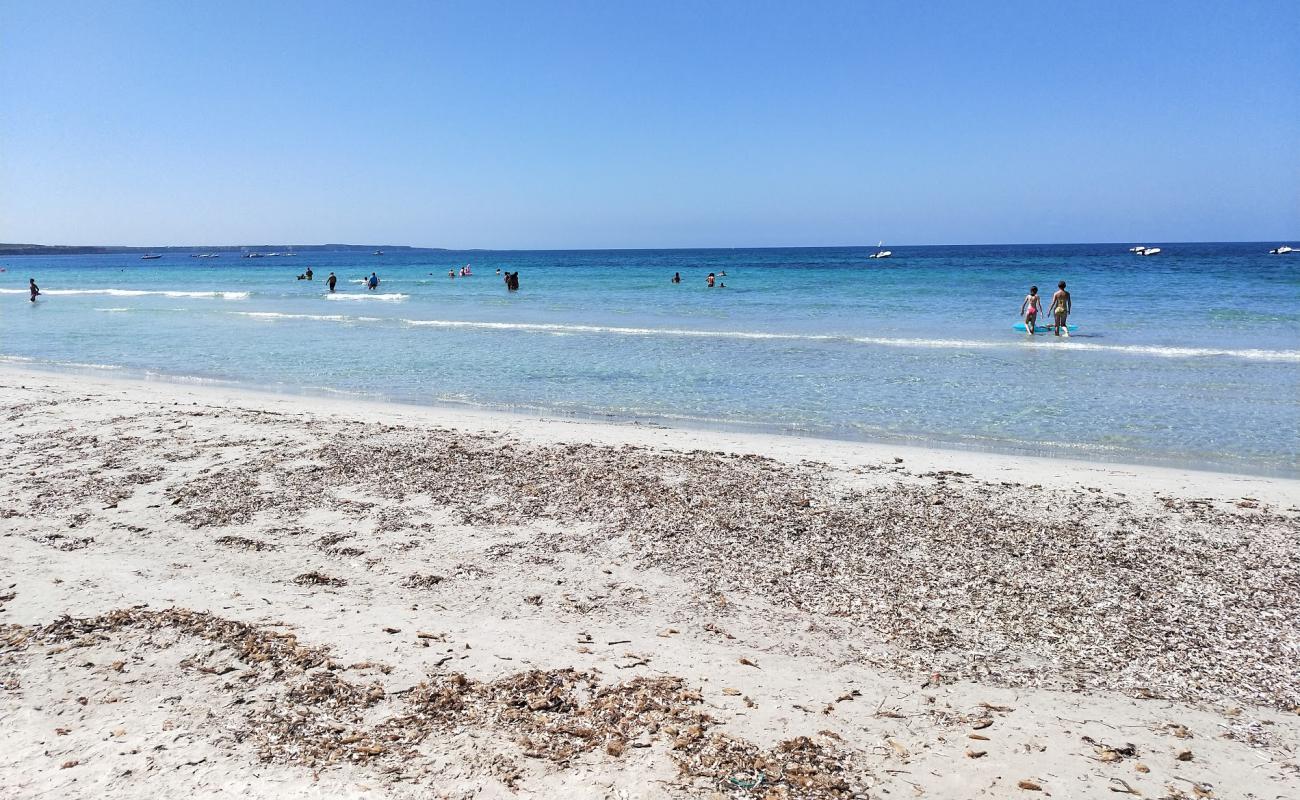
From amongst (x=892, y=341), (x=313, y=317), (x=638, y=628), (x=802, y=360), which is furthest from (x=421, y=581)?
(x=313, y=317)

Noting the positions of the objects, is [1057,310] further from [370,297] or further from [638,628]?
[370,297]

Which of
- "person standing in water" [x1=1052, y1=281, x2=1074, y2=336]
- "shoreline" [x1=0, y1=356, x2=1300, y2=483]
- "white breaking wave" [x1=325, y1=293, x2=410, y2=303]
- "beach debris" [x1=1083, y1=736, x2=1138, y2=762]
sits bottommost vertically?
"beach debris" [x1=1083, y1=736, x2=1138, y2=762]

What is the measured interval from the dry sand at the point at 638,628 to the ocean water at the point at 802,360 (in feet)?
8.89

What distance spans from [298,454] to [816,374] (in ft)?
34.8

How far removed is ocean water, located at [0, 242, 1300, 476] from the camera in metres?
12.1

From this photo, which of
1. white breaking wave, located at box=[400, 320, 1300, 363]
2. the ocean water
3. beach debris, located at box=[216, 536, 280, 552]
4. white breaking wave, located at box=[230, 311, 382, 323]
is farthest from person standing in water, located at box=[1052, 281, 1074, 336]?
white breaking wave, located at box=[230, 311, 382, 323]

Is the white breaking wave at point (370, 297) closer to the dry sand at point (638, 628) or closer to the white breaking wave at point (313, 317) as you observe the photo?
the white breaking wave at point (313, 317)

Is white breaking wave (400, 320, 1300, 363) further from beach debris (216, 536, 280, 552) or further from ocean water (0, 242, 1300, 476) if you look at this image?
beach debris (216, 536, 280, 552)

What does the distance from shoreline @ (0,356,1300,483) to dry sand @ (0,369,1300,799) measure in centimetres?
Result: 50

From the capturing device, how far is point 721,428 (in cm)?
1217

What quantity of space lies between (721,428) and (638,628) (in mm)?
7036

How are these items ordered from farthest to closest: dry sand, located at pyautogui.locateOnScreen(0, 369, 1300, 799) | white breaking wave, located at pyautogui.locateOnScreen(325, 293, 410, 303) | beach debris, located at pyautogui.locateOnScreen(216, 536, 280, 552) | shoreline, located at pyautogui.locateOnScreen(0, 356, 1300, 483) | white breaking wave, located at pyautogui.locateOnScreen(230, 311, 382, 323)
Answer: white breaking wave, located at pyautogui.locateOnScreen(325, 293, 410, 303)
white breaking wave, located at pyautogui.locateOnScreen(230, 311, 382, 323)
shoreline, located at pyautogui.locateOnScreen(0, 356, 1300, 483)
beach debris, located at pyautogui.locateOnScreen(216, 536, 280, 552)
dry sand, located at pyautogui.locateOnScreen(0, 369, 1300, 799)

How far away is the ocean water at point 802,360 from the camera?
12.1m

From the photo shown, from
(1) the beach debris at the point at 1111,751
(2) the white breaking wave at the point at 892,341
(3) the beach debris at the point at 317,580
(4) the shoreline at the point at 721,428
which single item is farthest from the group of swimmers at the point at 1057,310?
(3) the beach debris at the point at 317,580
